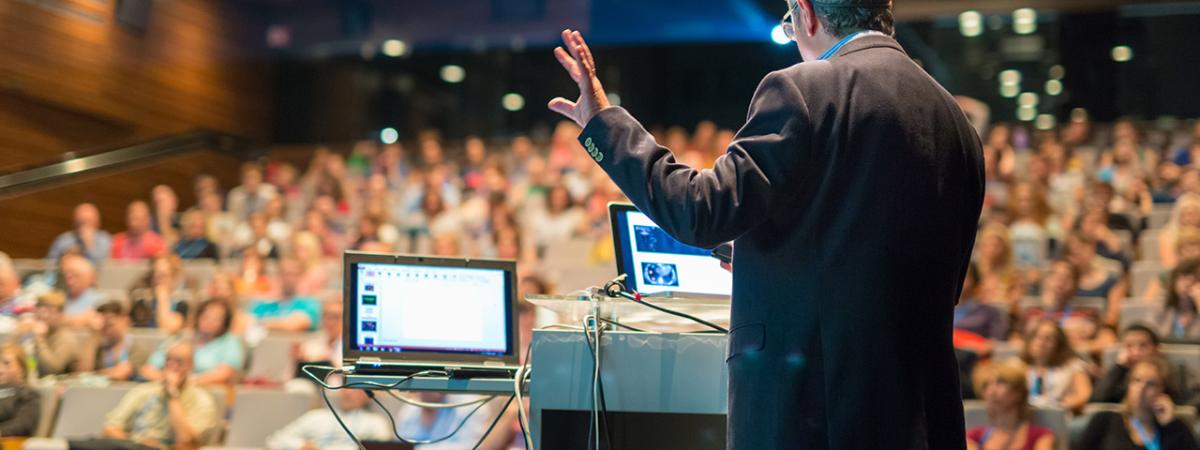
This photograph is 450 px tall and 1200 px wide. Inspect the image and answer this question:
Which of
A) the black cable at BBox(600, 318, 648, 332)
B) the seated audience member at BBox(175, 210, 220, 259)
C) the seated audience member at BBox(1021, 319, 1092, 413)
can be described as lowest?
the seated audience member at BBox(1021, 319, 1092, 413)

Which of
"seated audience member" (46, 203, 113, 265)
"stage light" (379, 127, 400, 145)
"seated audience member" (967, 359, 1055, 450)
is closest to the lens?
"seated audience member" (967, 359, 1055, 450)

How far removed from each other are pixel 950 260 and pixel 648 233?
0.85 metres

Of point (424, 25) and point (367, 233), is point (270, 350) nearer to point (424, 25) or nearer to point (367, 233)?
point (367, 233)

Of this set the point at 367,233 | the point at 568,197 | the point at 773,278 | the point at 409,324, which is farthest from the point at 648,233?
the point at 568,197

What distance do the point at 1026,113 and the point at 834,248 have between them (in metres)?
8.97

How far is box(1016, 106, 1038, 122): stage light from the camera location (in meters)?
9.79

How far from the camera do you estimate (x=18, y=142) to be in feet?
25.3

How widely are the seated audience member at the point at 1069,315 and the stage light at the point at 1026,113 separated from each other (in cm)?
436

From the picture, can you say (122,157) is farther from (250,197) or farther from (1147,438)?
(1147,438)

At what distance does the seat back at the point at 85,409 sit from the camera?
4.85 metres

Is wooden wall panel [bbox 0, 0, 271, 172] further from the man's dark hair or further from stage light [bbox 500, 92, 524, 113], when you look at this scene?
the man's dark hair

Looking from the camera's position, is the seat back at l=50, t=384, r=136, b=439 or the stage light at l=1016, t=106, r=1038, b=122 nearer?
the seat back at l=50, t=384, r=136, b=439

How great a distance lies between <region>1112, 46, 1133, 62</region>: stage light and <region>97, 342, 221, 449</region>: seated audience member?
25.3 ft

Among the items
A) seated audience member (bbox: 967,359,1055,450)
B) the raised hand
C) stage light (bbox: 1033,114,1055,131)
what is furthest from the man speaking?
stage light (bbox: 1033,114,1055,131)
